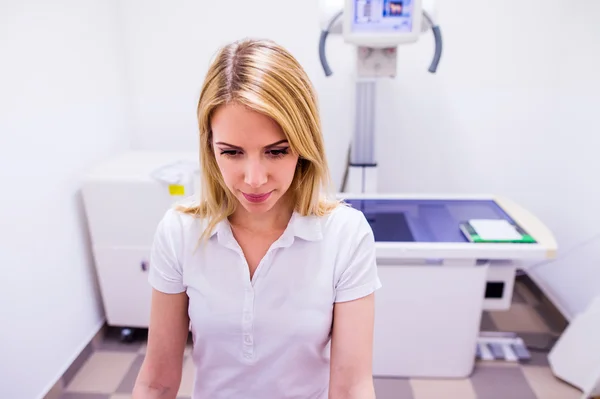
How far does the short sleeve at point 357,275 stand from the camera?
0.92 m

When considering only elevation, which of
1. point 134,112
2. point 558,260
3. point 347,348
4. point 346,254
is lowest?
point 558,260

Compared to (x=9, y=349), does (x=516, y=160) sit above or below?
above

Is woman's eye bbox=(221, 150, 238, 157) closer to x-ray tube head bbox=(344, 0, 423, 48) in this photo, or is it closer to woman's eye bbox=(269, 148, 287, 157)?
woman's eye bbox=(269, 148, 287, 157)

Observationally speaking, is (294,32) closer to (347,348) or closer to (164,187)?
(164,187)

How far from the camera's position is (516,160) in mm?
2484

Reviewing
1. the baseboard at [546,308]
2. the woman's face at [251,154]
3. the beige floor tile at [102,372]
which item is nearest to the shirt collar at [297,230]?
the woman's face at [251,154]

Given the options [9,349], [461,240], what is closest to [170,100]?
[9,349]

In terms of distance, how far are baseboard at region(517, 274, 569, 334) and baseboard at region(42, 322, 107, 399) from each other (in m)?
2.29

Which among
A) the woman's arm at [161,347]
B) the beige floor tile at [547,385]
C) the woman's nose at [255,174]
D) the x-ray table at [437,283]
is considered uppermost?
the woman's nose at [255,174]

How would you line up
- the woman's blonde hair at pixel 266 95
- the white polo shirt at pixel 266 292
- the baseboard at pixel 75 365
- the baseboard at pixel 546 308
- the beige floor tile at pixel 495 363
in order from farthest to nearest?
the baseboard at pixel 546 308 < the beige floor tile at pixel 495 363 < the baseboard at pixel 75 365 < the white polo shirt at pixel 266 292 < the woman's blonde hair at pixel 266 95

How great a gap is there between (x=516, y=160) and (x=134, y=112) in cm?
217

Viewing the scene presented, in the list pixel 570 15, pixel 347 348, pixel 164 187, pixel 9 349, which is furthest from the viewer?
pixel 570 15

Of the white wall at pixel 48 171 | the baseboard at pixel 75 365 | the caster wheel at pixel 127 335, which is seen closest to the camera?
the white wall at pixel 48 171

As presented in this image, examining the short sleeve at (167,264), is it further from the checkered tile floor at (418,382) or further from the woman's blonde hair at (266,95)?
the checkered tile floor at (418,382)
